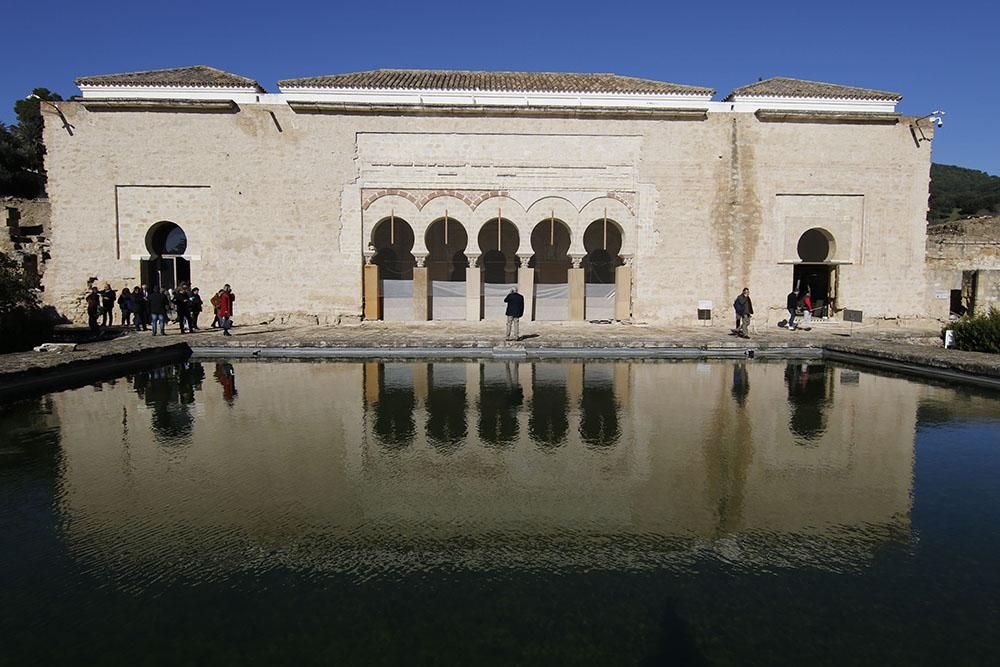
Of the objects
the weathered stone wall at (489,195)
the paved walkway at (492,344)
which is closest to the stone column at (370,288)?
the weathered stone wall at (489,195)

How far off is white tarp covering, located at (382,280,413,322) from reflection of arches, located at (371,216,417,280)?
926 mm

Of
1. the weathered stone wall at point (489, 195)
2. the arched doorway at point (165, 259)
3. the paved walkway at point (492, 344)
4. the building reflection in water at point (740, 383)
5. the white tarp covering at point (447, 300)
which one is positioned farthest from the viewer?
the white tarp covering at point (447, 300)

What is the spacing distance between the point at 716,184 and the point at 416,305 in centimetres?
900

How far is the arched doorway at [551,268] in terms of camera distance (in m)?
17.0

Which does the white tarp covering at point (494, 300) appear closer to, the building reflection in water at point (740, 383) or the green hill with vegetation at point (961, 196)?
the building reflection in water at point (740, 383)

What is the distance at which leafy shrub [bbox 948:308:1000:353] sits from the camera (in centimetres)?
1035

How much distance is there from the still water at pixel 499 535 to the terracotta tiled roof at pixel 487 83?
474 inches

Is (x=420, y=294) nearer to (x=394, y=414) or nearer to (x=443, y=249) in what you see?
(x=443, y=249)

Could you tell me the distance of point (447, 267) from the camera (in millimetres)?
17359

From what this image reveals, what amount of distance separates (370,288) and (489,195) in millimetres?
4164

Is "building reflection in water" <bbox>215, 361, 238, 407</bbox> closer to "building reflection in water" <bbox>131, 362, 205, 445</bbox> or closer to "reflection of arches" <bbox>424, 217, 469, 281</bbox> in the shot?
"building reflection in water" <bbox>131, 362, 205, 445</bbox>

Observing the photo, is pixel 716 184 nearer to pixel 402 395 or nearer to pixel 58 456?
pixel 402 395

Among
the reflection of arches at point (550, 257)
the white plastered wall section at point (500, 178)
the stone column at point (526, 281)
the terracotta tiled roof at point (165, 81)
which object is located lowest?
the stone column at point (526, 281)

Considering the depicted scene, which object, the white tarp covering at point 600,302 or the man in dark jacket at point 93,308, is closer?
the man in dark jacket at point 93,308
